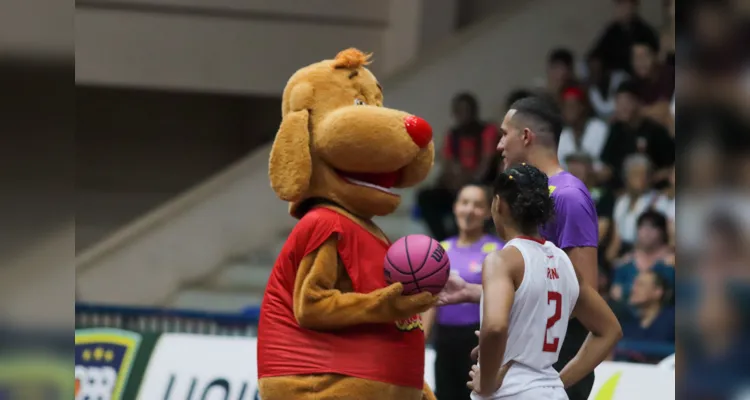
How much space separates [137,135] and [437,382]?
9.38m

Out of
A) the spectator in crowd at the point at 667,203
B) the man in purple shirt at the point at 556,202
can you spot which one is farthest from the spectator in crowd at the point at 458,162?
the man in purple shirt at the point at 556,202

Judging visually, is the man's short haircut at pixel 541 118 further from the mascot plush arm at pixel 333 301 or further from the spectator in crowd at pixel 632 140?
the spectator in crowd at pixel 632 140

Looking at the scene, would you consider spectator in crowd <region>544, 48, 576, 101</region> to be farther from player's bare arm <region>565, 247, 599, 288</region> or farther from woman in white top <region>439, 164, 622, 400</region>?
woman in white top <region>439, 164, 622, 400</region>

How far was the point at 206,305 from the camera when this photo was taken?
11.0 m

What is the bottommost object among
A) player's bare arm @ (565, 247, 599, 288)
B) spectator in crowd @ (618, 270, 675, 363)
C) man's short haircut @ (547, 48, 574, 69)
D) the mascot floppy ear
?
spectator in crowd @ (618, 270, 675, 363)

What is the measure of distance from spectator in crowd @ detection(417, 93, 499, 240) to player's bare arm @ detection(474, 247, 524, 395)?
19.4 feet

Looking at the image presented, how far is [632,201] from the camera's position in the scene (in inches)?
347

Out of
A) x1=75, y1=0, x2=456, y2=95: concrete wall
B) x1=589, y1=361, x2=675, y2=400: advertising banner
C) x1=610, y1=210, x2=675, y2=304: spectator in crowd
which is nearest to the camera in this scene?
x1=589, y1=361, x2=675, y2=400: advertising banner

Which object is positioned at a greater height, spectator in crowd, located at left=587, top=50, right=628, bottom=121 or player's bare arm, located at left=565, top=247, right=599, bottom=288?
spectator in crowd, located at left=587, top=50, right=628, bottom=121

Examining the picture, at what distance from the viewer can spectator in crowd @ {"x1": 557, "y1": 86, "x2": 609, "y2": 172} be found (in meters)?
9.35

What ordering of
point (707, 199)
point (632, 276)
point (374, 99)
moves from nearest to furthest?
point (707, 199)
point (374, 99)
point (632, 276)

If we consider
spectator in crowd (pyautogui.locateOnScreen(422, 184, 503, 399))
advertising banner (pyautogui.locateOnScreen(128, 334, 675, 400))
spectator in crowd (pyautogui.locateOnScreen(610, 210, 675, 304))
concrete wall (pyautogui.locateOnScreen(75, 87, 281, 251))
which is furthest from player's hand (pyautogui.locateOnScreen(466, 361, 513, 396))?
concrete wall (pyautogui.locateOnScreen(75, 87, 281, 251))

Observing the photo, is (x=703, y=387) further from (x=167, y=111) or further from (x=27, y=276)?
(x=167, y=111)

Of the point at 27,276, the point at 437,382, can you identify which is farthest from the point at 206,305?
the point at 27,276
